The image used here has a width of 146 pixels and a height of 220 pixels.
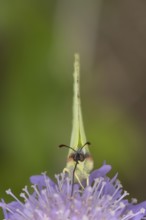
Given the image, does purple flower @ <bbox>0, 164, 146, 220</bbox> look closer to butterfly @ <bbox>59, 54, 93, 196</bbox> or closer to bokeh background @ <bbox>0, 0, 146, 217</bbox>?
butterfly @ <bbox>59, 54, 93, 196</bbox>

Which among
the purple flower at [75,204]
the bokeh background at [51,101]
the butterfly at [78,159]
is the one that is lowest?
the purple flower at [75,204]

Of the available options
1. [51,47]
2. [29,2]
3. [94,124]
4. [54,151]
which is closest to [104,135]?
[94,124]

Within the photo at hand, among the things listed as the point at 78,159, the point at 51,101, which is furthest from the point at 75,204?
the point at 51,101

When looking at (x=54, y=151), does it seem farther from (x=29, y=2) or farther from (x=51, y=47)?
(x=29, y=2)

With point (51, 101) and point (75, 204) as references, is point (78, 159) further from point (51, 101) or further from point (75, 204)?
point (51, 101)

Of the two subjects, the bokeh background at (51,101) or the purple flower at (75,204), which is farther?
the bokeh background at (51,101)

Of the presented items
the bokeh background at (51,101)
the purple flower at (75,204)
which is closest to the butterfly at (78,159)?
the purple flower at (75,204)

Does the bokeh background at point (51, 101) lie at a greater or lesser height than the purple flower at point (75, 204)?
greater

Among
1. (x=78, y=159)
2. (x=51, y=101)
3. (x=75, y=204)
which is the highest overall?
(x=51, y=101)

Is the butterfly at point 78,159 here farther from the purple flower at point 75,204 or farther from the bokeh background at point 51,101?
the bokeh background at point 51,101
